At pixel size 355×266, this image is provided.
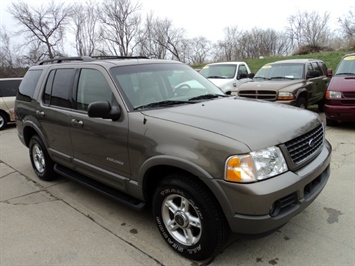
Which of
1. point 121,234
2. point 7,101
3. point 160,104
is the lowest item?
point 121,234

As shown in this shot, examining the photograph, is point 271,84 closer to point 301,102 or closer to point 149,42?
point 301,102

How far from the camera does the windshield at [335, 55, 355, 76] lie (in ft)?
25.9

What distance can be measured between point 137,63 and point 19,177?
3.24 metres

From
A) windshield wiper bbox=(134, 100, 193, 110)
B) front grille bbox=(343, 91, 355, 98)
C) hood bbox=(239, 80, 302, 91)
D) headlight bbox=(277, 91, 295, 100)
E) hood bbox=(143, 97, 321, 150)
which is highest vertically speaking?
windshield wiper bbox=(134, 100, 193, 110)

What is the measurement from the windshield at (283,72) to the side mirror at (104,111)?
23.5 ft

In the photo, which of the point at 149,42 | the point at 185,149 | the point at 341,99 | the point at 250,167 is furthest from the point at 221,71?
the point at 149,42

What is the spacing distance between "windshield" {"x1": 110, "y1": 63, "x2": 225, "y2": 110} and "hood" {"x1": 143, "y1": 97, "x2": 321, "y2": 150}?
0.24 metres

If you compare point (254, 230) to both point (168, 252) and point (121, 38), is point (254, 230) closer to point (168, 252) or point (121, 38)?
point (168, 252)

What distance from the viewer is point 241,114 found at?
298 cm

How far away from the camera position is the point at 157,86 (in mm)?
3566

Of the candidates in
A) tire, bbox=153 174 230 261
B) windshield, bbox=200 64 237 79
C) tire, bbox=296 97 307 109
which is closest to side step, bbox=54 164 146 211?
tire, bbox=153 174 230 261

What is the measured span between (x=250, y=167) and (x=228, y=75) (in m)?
9.75

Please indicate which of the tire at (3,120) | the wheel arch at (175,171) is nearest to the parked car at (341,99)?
the wheel arch at (175,171)

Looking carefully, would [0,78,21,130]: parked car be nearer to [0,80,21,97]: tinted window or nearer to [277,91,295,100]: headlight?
[0,80,21,97]: tinted window
